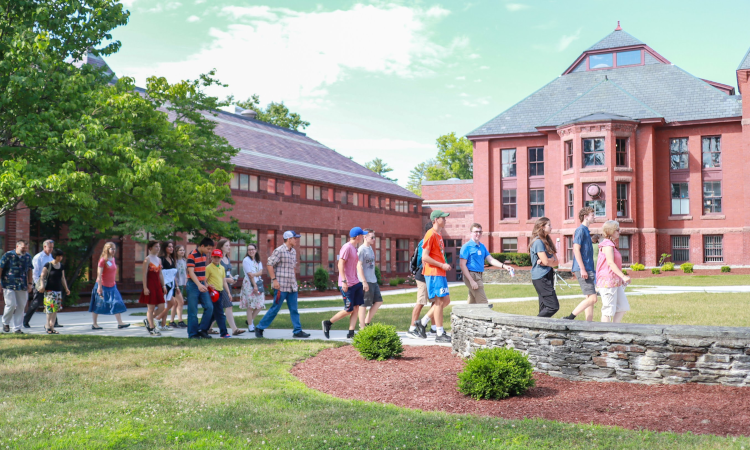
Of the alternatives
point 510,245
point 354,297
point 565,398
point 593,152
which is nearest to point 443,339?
point 354,297

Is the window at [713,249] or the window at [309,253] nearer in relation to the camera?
the window at [309,253]

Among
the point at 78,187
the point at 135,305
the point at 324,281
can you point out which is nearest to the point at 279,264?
the point at 78,187

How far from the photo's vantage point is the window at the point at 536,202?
41500 millimetres

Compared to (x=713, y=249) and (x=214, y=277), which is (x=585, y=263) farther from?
(x=713, y=249)

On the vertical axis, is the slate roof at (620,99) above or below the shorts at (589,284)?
above

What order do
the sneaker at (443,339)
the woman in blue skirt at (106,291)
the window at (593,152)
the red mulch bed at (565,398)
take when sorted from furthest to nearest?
the window at (593,152), the woman in blue skirt at (106,291), the sneaker at (443,339), the red mulch bed at (565,398)

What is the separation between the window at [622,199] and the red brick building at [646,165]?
59 millimetres

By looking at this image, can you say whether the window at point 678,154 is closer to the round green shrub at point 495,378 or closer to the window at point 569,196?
the window at point 569,196

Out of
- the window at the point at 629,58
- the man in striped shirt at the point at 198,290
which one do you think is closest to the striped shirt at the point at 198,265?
the man in striped shirt at the point at 198,290

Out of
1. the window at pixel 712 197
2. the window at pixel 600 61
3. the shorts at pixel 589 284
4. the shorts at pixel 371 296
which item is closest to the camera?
the shorts at pixel 589 284

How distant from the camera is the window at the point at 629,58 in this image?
42.4m

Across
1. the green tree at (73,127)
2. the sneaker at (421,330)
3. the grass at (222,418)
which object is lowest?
the grass at (222,418)

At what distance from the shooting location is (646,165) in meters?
37.7

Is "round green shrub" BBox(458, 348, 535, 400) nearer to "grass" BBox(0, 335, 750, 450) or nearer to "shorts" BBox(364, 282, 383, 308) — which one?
"grass" BBox(0, 335, 750, 450)
